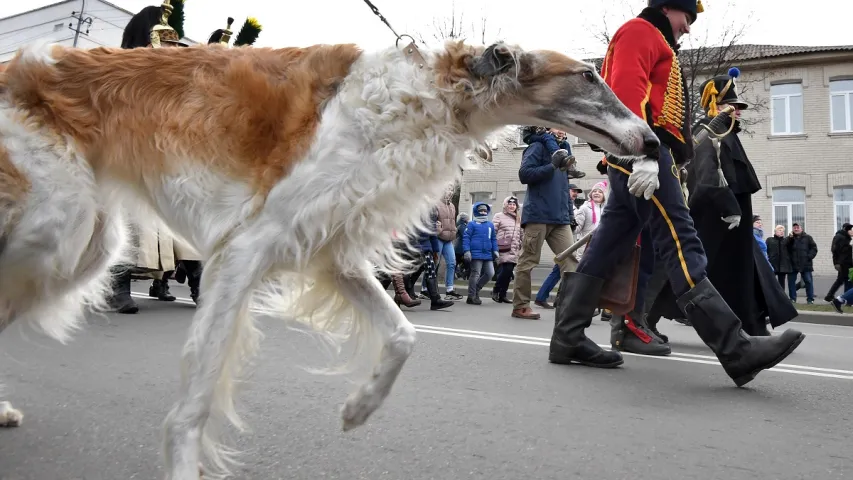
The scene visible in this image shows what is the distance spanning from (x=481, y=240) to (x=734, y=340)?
29.8 feet

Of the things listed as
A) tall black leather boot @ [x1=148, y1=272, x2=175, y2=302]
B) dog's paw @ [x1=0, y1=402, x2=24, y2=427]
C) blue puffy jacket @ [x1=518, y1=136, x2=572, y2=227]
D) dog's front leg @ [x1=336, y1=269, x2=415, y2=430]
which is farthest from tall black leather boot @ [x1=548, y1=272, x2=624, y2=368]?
tall black leather boot @ [x1=148, y1=272, x2=175, y2=302]

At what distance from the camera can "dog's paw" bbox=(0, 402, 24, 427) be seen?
3264 mm

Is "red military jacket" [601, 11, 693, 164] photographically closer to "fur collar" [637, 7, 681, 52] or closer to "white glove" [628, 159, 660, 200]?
"fur collar" [637, 7, 681, 52]

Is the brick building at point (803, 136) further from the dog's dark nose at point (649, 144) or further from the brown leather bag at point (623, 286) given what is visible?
the dog's dark nose at point (649, 144)

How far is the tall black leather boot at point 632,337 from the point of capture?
20.9 feet

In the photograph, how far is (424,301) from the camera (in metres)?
12.6

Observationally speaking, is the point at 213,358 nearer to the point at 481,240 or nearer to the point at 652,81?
the point at 652,81

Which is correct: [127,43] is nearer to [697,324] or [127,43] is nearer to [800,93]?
[697,324]

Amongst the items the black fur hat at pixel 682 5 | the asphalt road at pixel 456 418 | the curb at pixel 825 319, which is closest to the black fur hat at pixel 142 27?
the asphalt road at pixel 456 418

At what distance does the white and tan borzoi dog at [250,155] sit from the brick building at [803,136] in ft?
89.5

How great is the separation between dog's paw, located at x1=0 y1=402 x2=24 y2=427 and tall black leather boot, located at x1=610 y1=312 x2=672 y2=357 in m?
4.47

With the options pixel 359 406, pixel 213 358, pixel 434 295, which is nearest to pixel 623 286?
pixel 359 406

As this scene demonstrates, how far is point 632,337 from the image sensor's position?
6.46 m

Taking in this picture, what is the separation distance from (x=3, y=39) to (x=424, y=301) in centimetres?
3520
